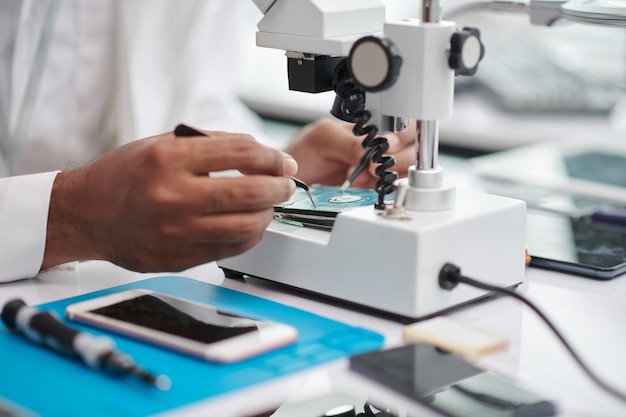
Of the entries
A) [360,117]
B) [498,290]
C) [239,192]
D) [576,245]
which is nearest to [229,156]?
[239,192]

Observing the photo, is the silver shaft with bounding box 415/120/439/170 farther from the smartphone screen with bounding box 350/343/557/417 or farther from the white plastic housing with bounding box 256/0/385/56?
the smartphone screen with bounding box 350/343/557/417

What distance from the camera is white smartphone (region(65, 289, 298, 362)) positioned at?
0.87 m

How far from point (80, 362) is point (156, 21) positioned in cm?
115

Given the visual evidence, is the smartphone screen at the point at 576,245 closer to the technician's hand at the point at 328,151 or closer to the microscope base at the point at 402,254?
the microscope base at the point at 402,254

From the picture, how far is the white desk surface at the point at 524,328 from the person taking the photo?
2.67 ft

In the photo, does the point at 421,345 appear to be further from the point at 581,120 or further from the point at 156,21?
the point at 581,120

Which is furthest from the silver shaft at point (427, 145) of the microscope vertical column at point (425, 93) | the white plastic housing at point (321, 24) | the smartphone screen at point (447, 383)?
the smartphone screen at point (447, 383)

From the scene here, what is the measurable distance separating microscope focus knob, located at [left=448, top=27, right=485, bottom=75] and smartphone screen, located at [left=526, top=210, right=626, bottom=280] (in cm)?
31

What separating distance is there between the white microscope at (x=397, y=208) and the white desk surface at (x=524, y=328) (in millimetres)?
28

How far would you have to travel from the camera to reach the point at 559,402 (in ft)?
2.67

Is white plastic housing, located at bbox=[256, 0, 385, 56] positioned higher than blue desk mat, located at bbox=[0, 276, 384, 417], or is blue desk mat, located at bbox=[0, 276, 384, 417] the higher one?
white plastic housing, located at bbox=[256, 0, 385, 56]

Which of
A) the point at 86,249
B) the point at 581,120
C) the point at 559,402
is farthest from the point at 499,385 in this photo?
the point at 581,120

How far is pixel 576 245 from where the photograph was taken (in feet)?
4.14

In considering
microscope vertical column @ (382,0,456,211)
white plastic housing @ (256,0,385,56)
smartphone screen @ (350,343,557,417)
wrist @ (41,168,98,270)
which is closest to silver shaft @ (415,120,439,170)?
microscope vertical column @ (382,0,456,211)
